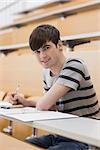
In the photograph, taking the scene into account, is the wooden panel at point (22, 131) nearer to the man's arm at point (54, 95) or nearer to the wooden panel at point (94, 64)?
the wooden panel at point (94, 64)

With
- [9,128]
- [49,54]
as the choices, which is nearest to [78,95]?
[49,54]

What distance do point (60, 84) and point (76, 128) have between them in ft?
1.42

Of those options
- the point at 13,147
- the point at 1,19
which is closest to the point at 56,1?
the point at 1,19

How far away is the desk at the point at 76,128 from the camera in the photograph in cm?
84

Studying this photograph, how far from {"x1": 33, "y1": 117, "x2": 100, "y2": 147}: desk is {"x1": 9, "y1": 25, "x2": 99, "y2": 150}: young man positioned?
253mm

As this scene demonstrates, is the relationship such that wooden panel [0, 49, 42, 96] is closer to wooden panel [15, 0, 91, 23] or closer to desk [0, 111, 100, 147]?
wooden panel [15, 0, 91, 23]

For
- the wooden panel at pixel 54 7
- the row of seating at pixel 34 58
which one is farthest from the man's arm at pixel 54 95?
the wooden panel at pixel 54 7

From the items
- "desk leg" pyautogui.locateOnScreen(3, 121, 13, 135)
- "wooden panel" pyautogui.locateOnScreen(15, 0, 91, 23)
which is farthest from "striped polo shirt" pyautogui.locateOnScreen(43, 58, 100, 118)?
"wooden panel" pyautogui.locateOnScreen(15, 0, 91, 23)

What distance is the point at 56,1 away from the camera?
12.2 feet

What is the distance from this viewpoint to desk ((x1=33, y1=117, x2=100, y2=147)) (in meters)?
0.84

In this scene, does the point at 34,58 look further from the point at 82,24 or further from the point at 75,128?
the point at 75,128

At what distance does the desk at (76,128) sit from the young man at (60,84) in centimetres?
25

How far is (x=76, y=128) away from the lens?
3.17 feet

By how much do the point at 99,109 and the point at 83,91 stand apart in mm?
155
